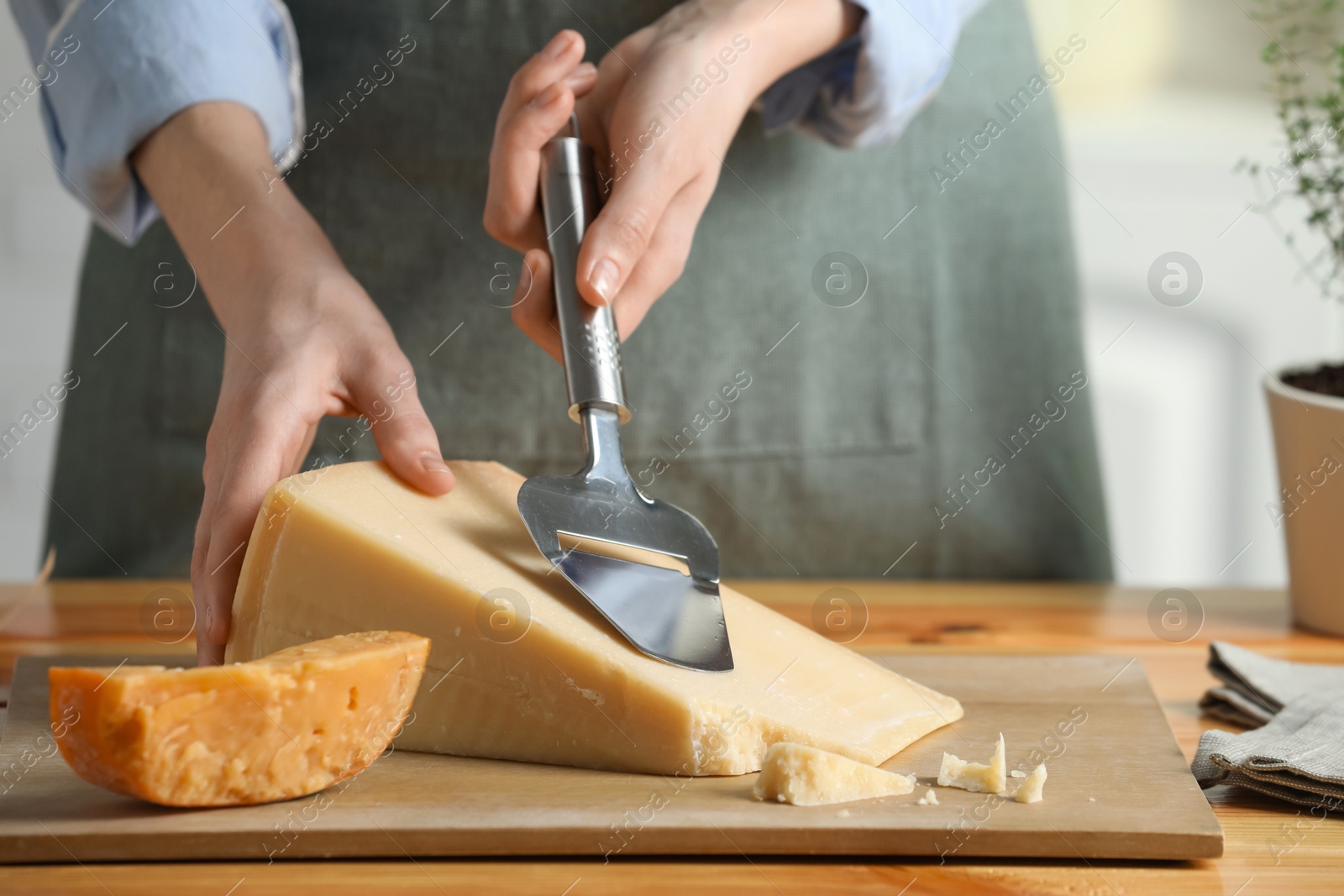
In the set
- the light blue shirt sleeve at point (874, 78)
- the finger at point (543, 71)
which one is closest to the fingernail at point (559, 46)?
the finger at point (543, 71)

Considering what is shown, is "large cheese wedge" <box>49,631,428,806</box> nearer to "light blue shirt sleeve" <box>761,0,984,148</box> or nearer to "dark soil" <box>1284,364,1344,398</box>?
"light blue shirt sleeve" <box>761,0,984,148</box>

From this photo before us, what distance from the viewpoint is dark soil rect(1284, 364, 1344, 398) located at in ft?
3.70

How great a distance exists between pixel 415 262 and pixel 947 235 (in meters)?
0.70

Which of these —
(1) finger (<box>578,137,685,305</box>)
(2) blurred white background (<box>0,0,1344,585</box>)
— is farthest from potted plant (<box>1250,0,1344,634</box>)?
(2) blurred white background (<box>0,0,1344,585</box>)

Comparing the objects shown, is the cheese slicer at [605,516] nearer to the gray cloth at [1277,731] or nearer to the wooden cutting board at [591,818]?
the wooden cutting board at [591,818]

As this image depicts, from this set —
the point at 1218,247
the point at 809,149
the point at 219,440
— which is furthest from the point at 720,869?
the point at 1218,247

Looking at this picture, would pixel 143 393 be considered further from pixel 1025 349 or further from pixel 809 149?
pixel 1025 349

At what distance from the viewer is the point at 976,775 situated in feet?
2.26

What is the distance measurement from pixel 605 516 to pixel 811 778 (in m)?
0.25

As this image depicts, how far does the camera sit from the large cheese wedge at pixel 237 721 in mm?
593

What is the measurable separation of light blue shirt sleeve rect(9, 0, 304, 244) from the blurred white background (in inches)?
48.6

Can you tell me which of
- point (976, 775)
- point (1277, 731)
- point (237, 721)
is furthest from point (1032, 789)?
point (237, 721)

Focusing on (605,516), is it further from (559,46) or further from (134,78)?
(134,78)

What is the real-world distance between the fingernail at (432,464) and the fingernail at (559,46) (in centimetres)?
33
